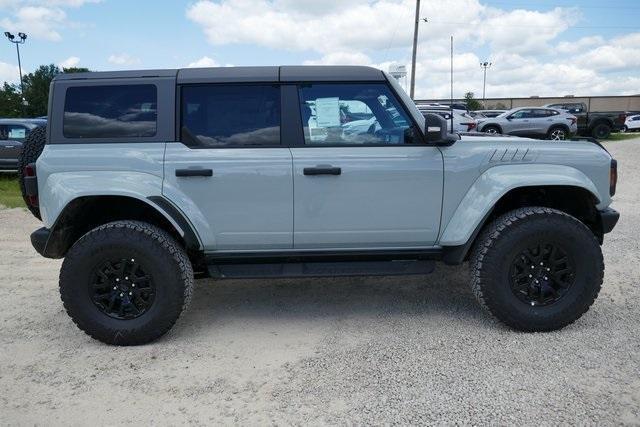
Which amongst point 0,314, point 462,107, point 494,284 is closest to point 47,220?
point 0,314

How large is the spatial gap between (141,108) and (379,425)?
266 cm

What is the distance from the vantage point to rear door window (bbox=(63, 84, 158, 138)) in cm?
382

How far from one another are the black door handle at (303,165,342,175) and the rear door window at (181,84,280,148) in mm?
325

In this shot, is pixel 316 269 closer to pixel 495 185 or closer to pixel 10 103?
pixel 495 185

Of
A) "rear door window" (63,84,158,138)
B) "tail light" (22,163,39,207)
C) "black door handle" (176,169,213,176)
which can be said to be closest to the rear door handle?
"black door handle" (176,169,213,176)

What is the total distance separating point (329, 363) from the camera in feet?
11.5

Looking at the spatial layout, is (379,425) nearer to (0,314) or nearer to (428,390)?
(428,390)

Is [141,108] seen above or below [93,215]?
above

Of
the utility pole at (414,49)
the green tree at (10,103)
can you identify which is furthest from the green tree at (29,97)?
the utility pole at (414,49)

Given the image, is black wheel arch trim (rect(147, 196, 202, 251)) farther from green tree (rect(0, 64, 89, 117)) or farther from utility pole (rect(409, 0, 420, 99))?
green tree (rect(0, 64, 89, 117))

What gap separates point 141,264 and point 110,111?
44.1 inches

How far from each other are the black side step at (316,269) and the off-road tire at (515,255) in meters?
0.43

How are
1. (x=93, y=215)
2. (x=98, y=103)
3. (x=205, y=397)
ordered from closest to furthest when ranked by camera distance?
(x=205, y=397)
(x=98, y=103)
(x=93, y=215)

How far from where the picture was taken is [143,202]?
3.84m
